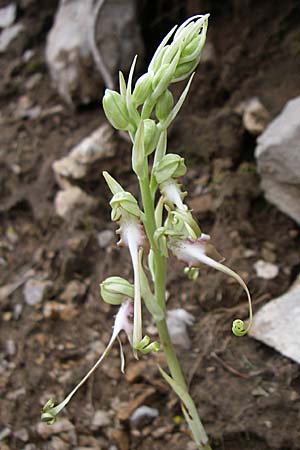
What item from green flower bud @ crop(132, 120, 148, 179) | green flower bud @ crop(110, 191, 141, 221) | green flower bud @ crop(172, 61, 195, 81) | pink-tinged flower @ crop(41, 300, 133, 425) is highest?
green flower bud @ crop(172, 61, 195, 81)

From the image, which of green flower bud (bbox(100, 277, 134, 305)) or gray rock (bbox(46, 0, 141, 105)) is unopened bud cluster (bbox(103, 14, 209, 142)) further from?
gray rock (bbox(46, 0, 141, 105))

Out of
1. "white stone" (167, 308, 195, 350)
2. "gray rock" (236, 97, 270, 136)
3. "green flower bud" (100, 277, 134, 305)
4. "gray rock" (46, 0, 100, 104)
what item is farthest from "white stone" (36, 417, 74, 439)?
"gray rock" (46, 0, 100, 104)

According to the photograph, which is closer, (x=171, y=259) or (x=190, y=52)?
(x=190, y=52)

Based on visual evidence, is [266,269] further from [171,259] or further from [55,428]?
[55,428]

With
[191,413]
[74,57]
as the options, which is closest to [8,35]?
[74,57]

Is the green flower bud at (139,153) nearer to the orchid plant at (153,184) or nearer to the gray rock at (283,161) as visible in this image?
the orchid plant at (153,184)

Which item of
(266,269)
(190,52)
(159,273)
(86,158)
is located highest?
(190,52)

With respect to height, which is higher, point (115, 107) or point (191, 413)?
point (115, 107)
